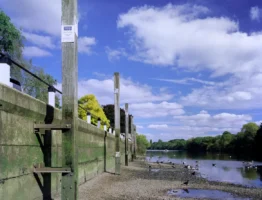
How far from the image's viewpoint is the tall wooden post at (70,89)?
763 centimetres

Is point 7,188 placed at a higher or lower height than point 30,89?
lower

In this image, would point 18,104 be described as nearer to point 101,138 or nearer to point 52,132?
point 52,132

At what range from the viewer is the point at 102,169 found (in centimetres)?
2062

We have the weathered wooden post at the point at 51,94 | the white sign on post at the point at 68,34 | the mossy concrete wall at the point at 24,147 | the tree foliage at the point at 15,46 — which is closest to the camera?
the mossy concrete wall at the point at 24,147

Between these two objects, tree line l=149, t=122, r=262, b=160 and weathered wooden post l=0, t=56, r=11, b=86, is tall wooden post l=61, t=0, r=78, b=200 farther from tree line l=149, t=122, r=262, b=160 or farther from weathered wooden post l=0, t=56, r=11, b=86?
tree line l=149, t=122, r=262, b=160

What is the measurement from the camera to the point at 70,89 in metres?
7.82

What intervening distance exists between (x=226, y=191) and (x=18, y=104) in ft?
46.6

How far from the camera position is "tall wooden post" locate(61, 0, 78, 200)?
25.0 feet

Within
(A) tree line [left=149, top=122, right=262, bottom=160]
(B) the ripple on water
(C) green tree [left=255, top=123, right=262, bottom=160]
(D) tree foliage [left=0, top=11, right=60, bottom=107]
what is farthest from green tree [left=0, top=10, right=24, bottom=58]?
(C) green tree [left=255, top=123, right=262, bottom=160]

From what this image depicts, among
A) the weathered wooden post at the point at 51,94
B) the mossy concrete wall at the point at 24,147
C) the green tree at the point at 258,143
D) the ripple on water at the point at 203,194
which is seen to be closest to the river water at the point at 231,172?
the ripple on water at the point at 203,194

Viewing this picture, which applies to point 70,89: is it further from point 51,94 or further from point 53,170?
point 53,170

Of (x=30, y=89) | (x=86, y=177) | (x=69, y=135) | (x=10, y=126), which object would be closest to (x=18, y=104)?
(x=10, y=126)

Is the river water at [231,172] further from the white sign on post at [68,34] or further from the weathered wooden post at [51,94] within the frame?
the white sign on post at [68,34]

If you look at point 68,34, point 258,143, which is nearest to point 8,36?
point 68,34
